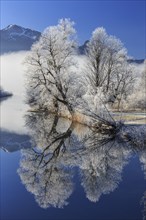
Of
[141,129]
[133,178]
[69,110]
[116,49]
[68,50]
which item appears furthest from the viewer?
[116,49]

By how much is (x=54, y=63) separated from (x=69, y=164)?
78.6ft

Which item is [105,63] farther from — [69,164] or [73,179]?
[73,179]

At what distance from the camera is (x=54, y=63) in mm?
46344

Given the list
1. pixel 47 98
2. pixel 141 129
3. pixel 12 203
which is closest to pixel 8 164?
pixel 12 203

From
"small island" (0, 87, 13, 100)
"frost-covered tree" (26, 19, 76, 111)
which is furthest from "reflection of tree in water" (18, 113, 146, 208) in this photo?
"small island" (0, 87, 13, 100)

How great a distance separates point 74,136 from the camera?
112 ft

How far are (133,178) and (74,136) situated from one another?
43.9 feet

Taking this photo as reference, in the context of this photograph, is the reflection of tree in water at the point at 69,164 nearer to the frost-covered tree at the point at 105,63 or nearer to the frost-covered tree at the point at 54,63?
the frost-covered tree at the point at 54,63

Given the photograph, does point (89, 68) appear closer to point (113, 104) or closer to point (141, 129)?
point (113, 104)

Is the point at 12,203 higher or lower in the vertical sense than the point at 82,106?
lower

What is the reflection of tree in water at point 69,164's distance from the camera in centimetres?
1932

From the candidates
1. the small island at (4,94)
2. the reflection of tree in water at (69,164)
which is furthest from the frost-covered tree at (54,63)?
the small island at (4,94)

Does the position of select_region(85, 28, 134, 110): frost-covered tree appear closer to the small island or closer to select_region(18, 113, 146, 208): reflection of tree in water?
select_region(18, 113, 146, 208): reflection of tree in water

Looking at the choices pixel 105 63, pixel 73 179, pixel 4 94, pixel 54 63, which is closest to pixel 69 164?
pixel 73 179
